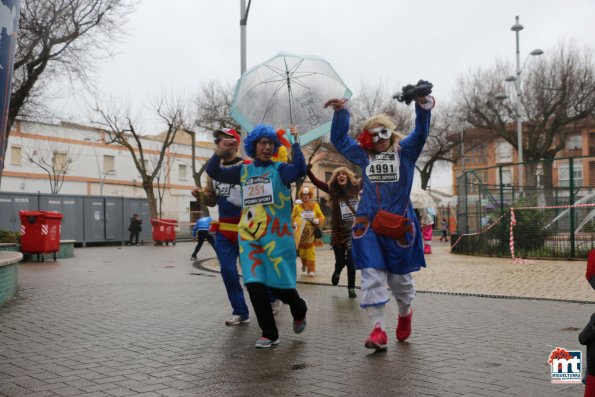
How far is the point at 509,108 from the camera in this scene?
3678 cm

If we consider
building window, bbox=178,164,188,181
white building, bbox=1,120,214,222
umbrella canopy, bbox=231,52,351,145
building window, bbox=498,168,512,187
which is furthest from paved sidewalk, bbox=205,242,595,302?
building window, bbox=178,164,188,181

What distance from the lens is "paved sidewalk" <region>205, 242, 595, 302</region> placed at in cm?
922

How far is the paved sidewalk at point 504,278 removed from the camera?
30.2 feet

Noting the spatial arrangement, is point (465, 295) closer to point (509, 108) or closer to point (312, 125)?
point (312, 125)

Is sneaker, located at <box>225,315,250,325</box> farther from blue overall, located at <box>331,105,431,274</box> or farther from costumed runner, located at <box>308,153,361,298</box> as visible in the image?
costumed runner, located at <box>308,153,361,298</box>

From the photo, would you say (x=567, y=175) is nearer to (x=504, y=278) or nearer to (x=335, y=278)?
(x=504, y=278)

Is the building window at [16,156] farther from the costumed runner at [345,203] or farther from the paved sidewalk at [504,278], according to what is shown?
the costumed runner at [345,203]

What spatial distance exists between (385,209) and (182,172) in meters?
51.5

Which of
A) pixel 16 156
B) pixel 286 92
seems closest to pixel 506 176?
pixel 286 92

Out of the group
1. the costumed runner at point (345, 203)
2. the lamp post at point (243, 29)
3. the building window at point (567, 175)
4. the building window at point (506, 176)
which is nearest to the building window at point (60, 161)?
the lamp post at point (243, 29)

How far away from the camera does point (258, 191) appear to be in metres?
5.36

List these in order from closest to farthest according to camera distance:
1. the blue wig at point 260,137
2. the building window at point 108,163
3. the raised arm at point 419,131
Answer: the raised arm at point 419,131, the blue wig at point 260,137, the building window at point 108,163

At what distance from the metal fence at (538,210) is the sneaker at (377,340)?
11.7 meters

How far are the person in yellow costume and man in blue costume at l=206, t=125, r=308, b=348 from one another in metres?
6.20
